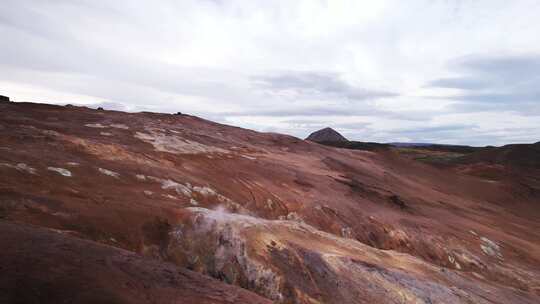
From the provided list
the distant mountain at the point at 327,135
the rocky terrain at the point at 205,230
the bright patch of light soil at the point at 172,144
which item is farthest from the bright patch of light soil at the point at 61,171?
the distant mountain at the point at 327,135

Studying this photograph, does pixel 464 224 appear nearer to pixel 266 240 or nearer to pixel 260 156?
pixel 260 156

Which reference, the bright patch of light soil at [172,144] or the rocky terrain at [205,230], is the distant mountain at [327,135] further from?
the bright patch of light soil at [172,144]

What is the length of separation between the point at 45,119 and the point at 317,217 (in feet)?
46.8

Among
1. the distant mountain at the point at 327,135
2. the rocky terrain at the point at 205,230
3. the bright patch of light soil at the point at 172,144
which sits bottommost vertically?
the rocky terrain at the point at 205,230

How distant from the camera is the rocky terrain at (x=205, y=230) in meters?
6.58

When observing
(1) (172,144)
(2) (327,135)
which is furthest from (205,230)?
(2) (327,135)

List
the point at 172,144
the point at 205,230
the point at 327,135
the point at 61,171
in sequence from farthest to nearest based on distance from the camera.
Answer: the point at 327,135 → the point at 172,144 → the point at 61,171 → the point at 205,230

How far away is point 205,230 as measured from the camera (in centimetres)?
1064

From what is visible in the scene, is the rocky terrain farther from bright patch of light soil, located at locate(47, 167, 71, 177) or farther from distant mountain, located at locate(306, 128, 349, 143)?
distant mountain, located at locate(306, 128, 349, 143)

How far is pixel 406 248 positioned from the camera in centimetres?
1842

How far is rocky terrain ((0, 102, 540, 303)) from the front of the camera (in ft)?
21.6

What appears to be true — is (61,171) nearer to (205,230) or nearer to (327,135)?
(205,230)

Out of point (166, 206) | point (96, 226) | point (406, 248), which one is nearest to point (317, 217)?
point (406, 248)

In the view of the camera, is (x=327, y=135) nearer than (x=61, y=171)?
No
